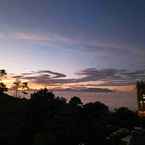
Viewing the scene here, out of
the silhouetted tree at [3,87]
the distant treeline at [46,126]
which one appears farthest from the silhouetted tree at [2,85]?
the distant treeline at [46,126]

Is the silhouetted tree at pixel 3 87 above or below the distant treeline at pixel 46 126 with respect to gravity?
above

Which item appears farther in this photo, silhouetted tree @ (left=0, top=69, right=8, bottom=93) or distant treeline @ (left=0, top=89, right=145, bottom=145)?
silhouetted tree @ (left=0, top=69, right=8, bottom=93)

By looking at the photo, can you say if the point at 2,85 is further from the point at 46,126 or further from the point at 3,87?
the point at 46,126

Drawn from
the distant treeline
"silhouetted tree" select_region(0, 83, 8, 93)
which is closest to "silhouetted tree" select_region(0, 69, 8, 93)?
"silhouetted tree" select_region(0, 83, 8, 93)

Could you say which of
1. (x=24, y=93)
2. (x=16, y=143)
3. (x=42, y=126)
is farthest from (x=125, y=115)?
(x=16, y=143)

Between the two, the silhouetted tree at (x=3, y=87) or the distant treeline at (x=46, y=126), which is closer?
the distant treeline at (x=46, y=126)

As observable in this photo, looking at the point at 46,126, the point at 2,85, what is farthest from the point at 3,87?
the point at 46,126

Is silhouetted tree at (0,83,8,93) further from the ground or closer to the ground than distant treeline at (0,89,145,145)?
further from the ground

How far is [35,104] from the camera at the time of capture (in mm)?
73375

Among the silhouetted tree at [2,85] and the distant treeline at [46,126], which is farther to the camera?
the silhouetted tree at [2,85]

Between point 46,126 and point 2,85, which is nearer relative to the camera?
point 46,126

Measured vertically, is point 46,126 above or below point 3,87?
below

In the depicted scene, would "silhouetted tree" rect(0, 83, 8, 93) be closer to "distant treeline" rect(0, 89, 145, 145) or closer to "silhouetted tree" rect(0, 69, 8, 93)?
"silhouetted tree" rect(0, 69, 8, 93)

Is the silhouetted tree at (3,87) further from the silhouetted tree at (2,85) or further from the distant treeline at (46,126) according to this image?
the distant treeline at (46,126)
